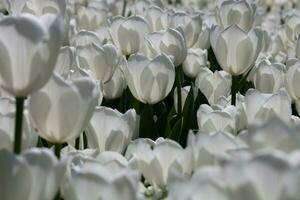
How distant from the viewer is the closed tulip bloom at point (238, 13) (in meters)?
2.49

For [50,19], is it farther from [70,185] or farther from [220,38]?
[220,38]

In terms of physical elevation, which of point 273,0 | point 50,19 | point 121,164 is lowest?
point 273,0

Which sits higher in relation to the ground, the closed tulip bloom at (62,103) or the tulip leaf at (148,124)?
the closed tulip bloom at (62,103)

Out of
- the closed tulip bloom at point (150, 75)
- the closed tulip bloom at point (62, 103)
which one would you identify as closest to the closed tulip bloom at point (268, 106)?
the closed tulip bloom at point (150, 75)

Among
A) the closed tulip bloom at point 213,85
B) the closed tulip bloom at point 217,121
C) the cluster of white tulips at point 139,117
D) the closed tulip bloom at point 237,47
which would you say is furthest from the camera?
the closed tulip bloom at point 213,85

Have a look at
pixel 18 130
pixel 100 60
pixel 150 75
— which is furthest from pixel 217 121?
pixel 18 130

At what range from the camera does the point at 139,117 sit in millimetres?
1999

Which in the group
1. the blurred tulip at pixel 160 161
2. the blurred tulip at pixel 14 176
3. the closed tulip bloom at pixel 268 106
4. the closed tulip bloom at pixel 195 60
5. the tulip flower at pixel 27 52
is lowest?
the closed tulip bloom at pixel 195 60

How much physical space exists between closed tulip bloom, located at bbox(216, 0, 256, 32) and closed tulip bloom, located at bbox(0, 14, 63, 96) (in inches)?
55.7

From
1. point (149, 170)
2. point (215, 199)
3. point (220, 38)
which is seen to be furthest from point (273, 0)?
→ point (215, 199)

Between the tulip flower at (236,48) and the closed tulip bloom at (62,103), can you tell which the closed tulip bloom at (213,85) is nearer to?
the tulip flower at (236,48)

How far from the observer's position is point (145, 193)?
1.29 m

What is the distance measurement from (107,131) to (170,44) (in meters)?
0.69

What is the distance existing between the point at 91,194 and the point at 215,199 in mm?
204
